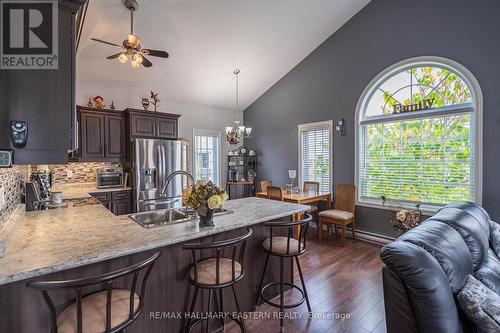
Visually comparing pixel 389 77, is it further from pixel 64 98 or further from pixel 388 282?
pixel 64 98

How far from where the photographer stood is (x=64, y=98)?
1498 millimetres

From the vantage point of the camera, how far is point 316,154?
17.1 feet

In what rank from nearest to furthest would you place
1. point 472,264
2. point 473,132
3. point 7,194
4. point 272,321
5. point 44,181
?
point 472,264 < point 7,194 < point 272,321 < point 44,181 < point 473,132

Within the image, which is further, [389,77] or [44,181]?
[389,77]

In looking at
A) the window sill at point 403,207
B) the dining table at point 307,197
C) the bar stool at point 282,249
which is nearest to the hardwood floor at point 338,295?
the bar stool at point 282,249

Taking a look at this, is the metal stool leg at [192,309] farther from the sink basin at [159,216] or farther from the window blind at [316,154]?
the window blind at [316,154]

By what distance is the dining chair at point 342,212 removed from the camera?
3996mm

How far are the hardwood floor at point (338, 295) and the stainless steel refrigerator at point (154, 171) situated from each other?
8.98 ft

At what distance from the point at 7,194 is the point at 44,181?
3.80ft

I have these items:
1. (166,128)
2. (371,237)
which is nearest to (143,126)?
(166,128)

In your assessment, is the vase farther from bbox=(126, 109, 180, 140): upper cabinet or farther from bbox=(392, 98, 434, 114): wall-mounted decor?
bbox=(392, 98, 434, 114): wall-mounted decor

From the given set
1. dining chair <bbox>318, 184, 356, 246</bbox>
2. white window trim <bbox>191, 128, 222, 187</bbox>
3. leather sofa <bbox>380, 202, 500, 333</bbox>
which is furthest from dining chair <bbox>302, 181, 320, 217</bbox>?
leather sofa <bbox>380, 202, 500, 333</bbox>

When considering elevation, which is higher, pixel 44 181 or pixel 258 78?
pixel 258 78

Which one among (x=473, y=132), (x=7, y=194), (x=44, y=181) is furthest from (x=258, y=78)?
(x=7, y=194)
